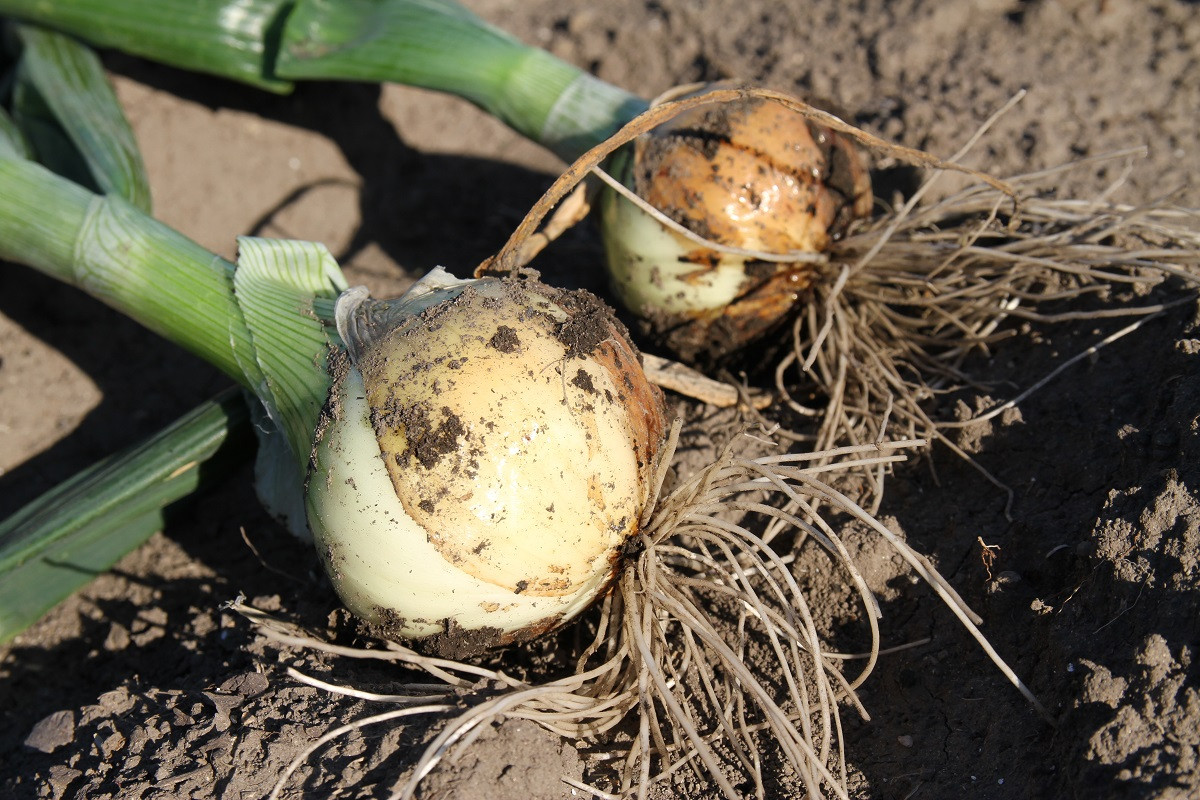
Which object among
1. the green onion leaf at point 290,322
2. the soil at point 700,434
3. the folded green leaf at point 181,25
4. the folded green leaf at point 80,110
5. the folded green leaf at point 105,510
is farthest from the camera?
the folded green leaf at point 181,25

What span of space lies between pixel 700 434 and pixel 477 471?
0.70 meters

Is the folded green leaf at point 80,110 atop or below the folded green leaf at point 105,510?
atop

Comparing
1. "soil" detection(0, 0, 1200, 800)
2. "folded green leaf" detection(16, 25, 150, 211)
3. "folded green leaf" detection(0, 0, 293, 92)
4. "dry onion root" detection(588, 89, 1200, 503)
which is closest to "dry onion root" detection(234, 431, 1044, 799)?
"soil" detection(0, 0, 1200, 800)

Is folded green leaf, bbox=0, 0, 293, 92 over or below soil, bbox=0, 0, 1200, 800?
over

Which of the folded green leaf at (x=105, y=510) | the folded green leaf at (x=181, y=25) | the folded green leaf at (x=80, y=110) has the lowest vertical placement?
the folded green leaf at (x=105, y=510)

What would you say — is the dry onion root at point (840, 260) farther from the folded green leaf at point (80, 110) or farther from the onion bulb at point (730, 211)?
the folded green leaf at point (80, 110)

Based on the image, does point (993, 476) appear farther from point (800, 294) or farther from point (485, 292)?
point (485, 292)

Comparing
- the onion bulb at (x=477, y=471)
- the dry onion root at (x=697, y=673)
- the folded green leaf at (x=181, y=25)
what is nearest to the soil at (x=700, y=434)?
the dry onion root at (x=697, y=673)

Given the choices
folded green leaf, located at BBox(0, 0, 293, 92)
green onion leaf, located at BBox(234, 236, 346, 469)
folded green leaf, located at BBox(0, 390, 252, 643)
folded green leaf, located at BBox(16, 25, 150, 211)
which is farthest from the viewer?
folded green leaf, located at BBox(0, 0, 293, 92)

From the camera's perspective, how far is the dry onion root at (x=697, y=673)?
55.4 inches

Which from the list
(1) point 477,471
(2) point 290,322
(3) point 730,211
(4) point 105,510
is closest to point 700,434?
(3) point 730,211

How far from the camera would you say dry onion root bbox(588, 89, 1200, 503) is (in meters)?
1.87

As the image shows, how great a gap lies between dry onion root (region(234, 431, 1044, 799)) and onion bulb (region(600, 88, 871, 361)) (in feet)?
1.49

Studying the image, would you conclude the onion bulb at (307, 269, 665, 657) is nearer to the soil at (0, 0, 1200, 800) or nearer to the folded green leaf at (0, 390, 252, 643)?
the soil at (0, 0, 1200, 800)
